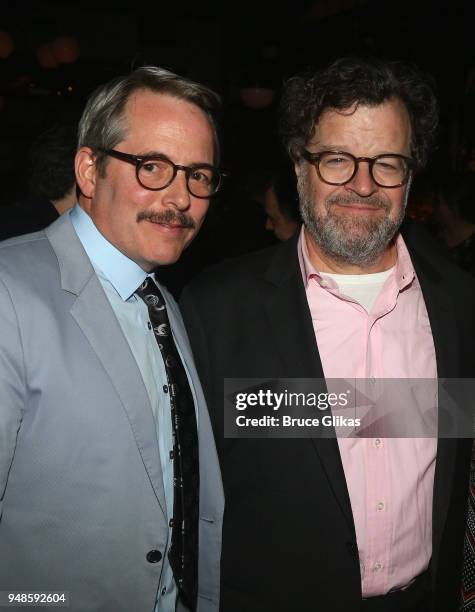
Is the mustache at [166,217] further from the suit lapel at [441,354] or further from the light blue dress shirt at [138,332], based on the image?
the suit lapel at [441,354]

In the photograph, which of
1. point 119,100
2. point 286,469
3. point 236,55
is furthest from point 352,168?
point 236,55

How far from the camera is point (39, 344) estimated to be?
1.34 meters

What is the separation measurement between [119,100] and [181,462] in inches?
41.1

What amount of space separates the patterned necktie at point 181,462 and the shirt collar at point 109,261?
101mm

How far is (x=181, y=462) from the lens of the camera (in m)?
1.58

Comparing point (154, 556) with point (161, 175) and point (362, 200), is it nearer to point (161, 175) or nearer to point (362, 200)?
point (161, 175)

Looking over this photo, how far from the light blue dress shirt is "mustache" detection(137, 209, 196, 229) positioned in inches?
4.8

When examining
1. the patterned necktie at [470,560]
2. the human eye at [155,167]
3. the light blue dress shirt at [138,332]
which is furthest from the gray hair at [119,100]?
the patterned necktie at [470,560]

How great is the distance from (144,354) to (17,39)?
35.7 ft

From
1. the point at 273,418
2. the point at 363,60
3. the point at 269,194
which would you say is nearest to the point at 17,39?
the point at 269,194

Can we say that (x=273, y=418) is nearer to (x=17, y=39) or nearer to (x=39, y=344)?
(x=39, y=344)

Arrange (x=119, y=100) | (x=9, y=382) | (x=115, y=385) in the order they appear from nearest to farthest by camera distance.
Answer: (x=9, y=382), (x=115, y=385), (x=119, y=100)

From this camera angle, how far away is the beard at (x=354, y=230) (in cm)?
197

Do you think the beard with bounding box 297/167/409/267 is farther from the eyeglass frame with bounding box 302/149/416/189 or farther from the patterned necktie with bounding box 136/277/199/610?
the patterned necktie with bounding box 136/277/199/610
